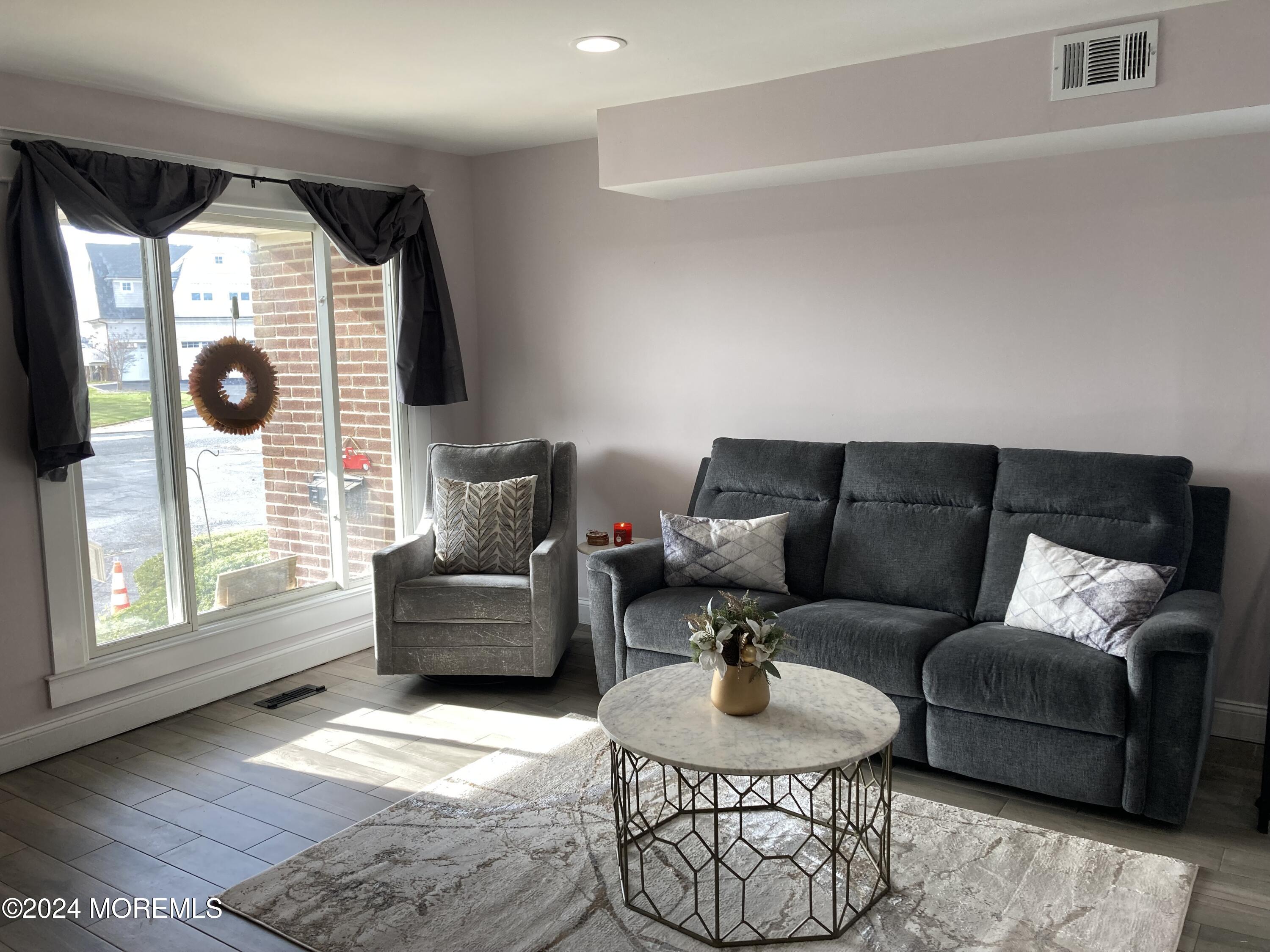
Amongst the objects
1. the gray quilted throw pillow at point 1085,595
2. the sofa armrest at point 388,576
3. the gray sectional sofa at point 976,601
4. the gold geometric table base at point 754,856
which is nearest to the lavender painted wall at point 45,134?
the sofa armrest at point 388,576

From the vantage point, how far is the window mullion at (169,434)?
394cm

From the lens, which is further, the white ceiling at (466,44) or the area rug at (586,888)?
the white ceiling at (466,44)

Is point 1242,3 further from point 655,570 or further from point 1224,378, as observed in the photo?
point 655,570

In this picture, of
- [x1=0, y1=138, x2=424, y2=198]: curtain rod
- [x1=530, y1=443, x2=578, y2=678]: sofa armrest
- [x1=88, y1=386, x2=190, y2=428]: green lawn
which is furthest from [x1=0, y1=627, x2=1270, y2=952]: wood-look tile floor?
[x1=0, y1=138, x2=424, y2=198]: curtain rod

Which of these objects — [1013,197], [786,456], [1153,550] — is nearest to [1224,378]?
[1153,550]

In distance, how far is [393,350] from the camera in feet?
16.5

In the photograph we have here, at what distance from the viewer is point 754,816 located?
9.76 ft

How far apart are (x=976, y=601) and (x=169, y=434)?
3.21 metres

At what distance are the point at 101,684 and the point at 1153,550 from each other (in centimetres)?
382

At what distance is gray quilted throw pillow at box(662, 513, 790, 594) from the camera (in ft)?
12.9

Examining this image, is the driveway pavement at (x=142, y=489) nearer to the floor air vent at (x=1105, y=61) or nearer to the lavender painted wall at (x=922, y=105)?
the lavender painted wall at (x=922, y=105)

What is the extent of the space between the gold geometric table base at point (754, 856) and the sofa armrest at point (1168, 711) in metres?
0.76

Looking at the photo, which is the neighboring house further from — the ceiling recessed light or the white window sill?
the ceiling recessed light

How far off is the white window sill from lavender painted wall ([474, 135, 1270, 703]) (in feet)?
4.26
